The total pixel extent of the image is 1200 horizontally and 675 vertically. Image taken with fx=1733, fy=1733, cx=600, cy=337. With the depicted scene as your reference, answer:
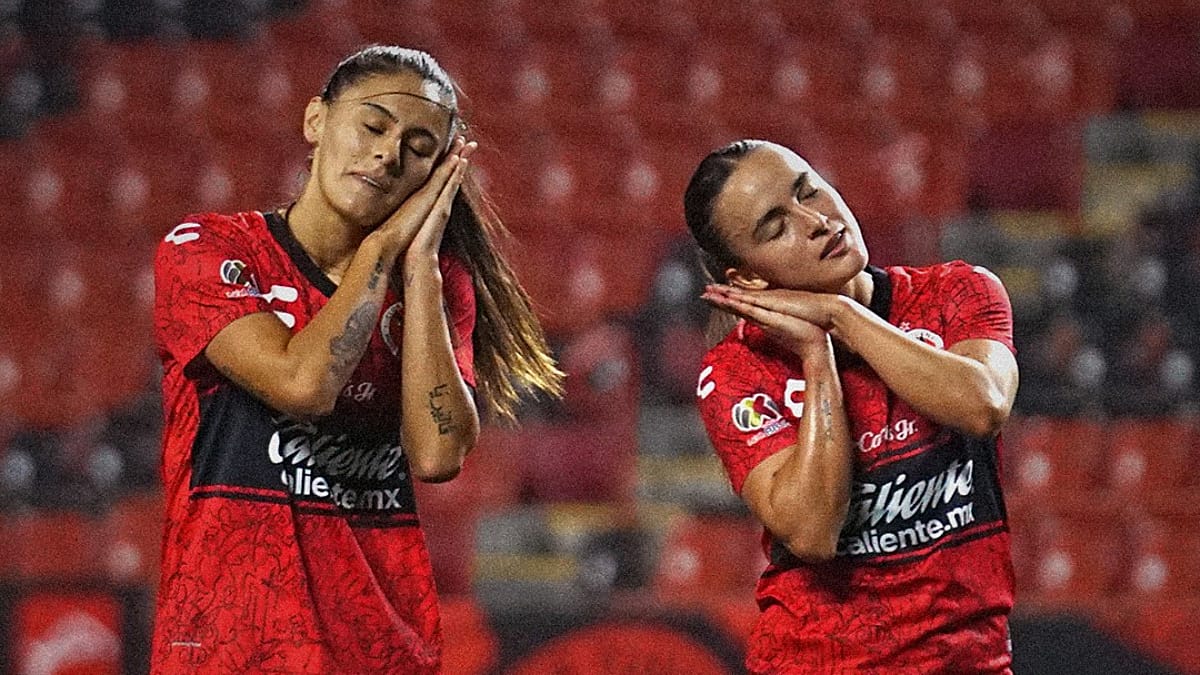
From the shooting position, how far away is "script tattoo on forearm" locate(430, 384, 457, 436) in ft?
8.91

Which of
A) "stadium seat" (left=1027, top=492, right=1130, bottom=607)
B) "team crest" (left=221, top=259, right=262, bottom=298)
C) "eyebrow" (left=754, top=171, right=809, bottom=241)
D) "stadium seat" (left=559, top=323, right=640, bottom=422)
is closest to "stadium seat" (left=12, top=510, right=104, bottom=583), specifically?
"stadium seat" (left=559, top=323, right=640, bottom=422)

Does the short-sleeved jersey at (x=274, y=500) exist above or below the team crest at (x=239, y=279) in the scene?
below

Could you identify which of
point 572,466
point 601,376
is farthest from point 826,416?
point 601,376

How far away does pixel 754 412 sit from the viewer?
2906mm

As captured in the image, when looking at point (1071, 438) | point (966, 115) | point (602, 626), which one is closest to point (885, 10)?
point (966, 115)

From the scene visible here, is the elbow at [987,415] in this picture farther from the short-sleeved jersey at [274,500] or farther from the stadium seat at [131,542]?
the stadium seat at [131,542]

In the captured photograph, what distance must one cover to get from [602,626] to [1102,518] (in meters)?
2.41

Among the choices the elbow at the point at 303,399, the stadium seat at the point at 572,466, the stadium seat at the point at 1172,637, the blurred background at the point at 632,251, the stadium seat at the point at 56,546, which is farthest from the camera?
the stadium seat at the point at 572,466

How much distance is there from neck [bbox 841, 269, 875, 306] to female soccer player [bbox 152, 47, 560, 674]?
26.4 inches

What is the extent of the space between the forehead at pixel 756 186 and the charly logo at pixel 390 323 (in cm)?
58

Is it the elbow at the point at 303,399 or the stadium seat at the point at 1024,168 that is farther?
the stadium seat at the point at 1024,168

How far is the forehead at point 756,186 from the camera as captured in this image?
2928 millimetres

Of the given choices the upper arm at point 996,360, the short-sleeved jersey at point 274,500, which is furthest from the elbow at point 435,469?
the upper arm at point 996,360

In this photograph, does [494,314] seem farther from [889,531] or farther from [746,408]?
[889,531]
